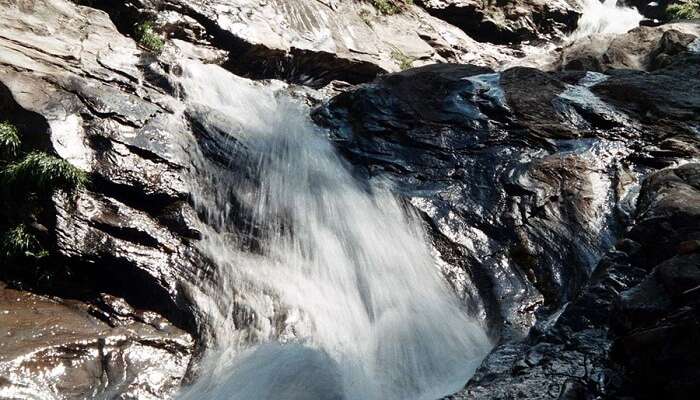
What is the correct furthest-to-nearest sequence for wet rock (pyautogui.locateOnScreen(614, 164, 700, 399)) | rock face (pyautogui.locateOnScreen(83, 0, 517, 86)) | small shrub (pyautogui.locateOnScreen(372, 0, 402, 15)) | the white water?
1. the white water
2. small shrub (pyautogui.locateOnScreen(372, 0, 402, 15))
3. rock face (pyautogui.locateOnScreen(83, 0, 517, 86))
4. wet rock (pyautogui.locateOnScreen(614, 164, 700, 399))

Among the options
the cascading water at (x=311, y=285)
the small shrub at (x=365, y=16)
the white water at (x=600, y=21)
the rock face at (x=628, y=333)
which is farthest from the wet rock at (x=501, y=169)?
the white water at (x=600, y=21)

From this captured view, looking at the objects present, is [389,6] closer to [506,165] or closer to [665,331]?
[506,165]

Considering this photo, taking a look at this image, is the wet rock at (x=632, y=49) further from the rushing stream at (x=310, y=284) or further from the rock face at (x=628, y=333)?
the rock face at (x=628, y=333)

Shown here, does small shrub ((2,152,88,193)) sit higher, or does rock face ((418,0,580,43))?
rock face ((418,0,580,43))

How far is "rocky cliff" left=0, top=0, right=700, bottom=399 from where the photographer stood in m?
5.20

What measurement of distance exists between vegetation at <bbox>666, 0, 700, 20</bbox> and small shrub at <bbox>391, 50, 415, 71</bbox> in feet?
28.6

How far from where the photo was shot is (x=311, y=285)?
23.7 feet

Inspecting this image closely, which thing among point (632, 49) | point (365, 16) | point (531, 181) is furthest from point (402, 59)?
point (531, 181)

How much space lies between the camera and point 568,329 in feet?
17.7

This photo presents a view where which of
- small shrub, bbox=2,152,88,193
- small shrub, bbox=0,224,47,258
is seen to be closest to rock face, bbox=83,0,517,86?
small shrub, bbox=2,152,88,193

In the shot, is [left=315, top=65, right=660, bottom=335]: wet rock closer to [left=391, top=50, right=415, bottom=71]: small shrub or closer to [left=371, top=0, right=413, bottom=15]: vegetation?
[left=391, top=50, right=415, bottom=71]: small shrub

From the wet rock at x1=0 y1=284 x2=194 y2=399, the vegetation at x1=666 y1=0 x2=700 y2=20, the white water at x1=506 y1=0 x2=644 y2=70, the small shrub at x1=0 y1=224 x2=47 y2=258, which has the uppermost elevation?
the vegetation at x1=666 y1=0 x2=700 y2=20

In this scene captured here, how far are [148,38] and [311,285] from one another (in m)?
6.28

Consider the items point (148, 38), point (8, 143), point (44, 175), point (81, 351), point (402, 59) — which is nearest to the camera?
point (81, 351)
